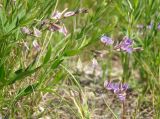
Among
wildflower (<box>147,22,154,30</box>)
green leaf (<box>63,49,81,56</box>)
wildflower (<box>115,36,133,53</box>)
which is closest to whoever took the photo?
green leaf (<box>63,49,81,56</box>)

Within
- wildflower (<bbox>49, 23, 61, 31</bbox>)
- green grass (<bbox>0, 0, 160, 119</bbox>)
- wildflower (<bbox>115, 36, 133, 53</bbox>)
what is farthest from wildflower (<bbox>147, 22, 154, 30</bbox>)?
wildflower (<bbox>49, 23, 61, 31</bbox>)

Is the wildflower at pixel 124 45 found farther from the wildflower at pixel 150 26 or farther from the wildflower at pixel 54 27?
the wildflower at pixel 150 26

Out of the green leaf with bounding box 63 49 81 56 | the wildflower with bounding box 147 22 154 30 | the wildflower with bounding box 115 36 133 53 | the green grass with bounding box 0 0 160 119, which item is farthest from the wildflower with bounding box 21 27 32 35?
the wildflower with bounding box 147 22 154 30

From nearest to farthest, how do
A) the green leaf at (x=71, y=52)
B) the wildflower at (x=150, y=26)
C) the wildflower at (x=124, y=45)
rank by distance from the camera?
1. the green leaf at (x=71, y=52)
2. the wildflower at (x=124, y=45)
3. the wildflower at (x=150, y=26)

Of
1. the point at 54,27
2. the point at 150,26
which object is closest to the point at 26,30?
the point at 54,27

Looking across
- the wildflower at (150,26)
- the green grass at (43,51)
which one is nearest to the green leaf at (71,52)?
the green grass at (43,51)

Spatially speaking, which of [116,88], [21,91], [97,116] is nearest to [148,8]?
[116,88]

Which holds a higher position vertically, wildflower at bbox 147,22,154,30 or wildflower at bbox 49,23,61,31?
wildflower at bbox 49,23,61,31

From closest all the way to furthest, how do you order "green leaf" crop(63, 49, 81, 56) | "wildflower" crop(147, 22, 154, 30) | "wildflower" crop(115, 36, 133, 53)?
"green leaf" crop(63, 49, 81, 56) < "wildflower" crop(115, 36, 133, 53) < "wildflower" crop(147, 22, 154, 30)

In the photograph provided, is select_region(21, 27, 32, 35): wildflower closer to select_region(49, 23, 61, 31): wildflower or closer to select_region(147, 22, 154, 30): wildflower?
select_region(49, 23, 61, 31): wildflower

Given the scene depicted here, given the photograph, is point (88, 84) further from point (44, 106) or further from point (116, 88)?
point (116, 88)

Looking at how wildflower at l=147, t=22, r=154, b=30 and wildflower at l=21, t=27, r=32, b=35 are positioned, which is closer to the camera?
wildflower at l=21, t=27, r=32, b=35
